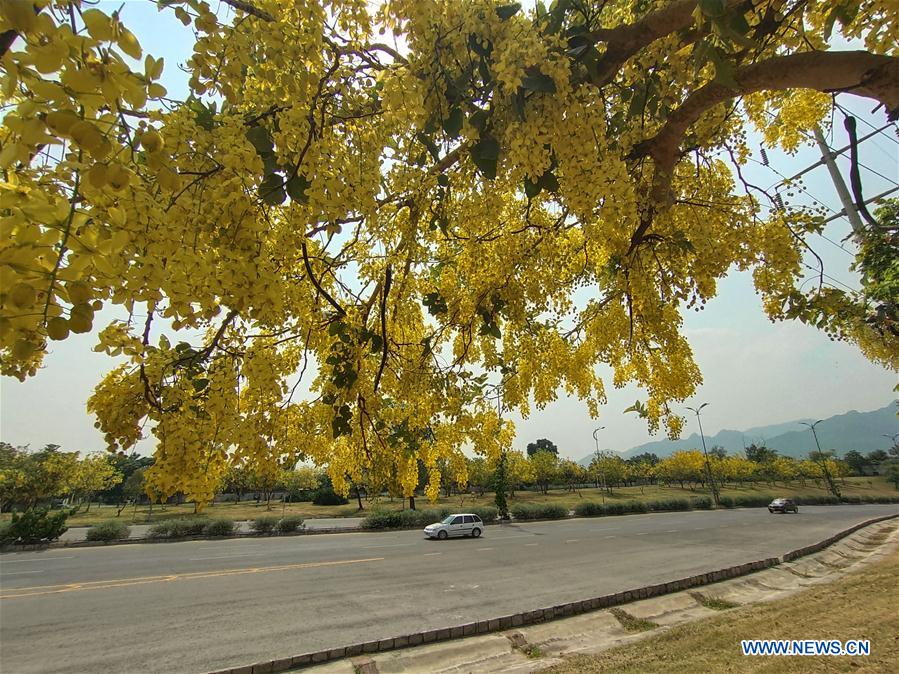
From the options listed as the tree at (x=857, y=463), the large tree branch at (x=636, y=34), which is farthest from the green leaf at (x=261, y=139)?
the tree at (x=857, y=463)

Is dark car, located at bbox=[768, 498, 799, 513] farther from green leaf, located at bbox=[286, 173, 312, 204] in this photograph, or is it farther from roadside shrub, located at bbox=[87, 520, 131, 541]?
green leaf, located at bbox=[286, 173, 312, 204]

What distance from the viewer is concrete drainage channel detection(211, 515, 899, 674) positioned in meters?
5.62

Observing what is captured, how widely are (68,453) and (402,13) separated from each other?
44843mm

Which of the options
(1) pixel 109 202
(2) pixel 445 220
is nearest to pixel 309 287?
(2) pixel 445 220

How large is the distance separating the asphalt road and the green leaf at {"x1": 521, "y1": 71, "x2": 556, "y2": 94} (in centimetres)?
718

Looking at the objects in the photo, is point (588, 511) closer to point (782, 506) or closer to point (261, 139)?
point (782, 506)

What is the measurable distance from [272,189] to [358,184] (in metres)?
0.43

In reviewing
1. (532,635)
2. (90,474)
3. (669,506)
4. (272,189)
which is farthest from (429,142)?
(90,474)

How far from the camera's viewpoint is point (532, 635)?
6504 millimetres

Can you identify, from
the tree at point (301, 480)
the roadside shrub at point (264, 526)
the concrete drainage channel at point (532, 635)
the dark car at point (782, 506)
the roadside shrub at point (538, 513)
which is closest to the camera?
the concrete drainage channel at point (532, 635)

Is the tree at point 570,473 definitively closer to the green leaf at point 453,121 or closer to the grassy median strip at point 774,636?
the grassy median strip at point 774,636

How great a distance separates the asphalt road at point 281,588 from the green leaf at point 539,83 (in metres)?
7.18

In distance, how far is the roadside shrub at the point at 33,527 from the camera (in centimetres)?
1859

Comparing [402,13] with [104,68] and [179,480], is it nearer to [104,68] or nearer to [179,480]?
[104,68]
